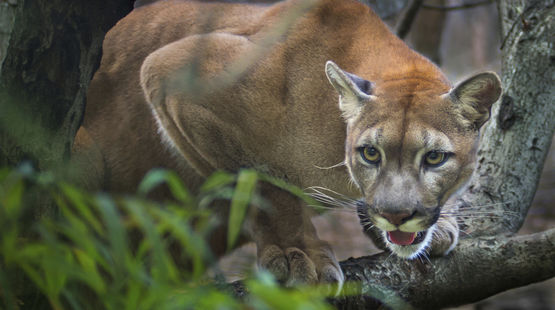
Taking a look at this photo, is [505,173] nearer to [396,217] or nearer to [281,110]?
[396,217]

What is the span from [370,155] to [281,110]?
63cm

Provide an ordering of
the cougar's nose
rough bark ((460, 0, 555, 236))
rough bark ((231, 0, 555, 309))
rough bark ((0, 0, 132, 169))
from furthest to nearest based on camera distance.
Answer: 1. rough bark ((460, 0, 555, 236))
2. rough bark ((231, 0, 555, 309))
3. the cougar's nose
4. rough bark ((0, 0, 132, 169))

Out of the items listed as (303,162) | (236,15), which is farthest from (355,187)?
(236,15)

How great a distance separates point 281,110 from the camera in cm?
335

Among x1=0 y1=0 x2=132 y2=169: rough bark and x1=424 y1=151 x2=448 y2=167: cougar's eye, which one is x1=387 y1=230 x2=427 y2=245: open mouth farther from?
x1=0 y1=0 x2=132 y2=169: rough bark

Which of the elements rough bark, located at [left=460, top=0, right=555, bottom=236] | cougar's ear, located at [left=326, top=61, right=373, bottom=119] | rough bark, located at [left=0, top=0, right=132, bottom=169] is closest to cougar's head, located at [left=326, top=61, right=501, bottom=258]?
cougar's ear, located at [left=326, top=61, right=373, bottom=119]

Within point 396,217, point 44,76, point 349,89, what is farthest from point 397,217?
point 44,76

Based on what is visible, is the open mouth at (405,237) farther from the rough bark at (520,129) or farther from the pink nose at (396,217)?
the rough bark at (520,129)

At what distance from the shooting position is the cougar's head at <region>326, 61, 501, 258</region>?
273 centimetres

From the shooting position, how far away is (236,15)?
3.80 metres

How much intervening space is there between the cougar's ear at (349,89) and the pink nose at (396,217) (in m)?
0.65

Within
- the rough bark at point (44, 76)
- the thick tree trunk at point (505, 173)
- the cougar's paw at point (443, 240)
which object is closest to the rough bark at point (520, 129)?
the thick tree trunk at point (505, 173)

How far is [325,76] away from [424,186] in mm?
898

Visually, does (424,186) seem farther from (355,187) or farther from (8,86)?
(8,86)
